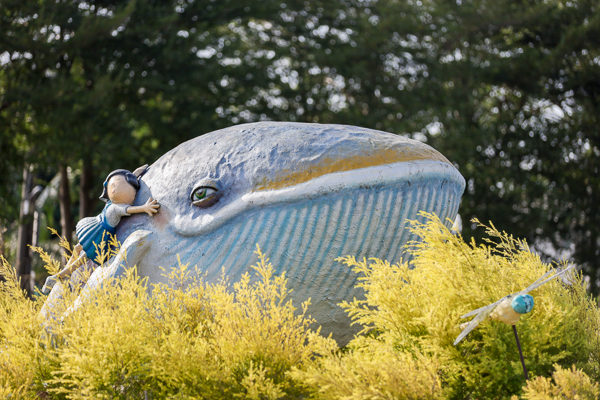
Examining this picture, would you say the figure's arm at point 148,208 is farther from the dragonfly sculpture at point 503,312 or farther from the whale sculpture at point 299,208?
the dragonfly sculpture at point 503,312

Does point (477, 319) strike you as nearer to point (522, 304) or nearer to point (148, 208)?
point (522, 304)

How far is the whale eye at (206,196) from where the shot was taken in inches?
139

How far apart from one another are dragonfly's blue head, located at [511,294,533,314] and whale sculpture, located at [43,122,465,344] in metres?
1.22

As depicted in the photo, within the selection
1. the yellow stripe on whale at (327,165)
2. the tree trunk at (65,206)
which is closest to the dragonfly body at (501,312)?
the yellow stripe on whale at (327,165)

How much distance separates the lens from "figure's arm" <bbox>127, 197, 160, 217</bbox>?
3.67m

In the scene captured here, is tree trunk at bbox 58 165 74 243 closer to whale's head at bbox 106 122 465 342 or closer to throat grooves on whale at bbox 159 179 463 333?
whale's head at bbox 106 122 465 342

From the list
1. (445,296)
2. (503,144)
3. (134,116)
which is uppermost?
(445,296)

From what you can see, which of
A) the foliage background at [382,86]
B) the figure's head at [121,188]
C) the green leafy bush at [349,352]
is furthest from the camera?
the foliage background at [382,86]

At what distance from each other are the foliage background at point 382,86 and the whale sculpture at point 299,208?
7.70 metres

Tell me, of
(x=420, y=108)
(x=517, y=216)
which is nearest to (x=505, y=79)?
(x=420, y=108)

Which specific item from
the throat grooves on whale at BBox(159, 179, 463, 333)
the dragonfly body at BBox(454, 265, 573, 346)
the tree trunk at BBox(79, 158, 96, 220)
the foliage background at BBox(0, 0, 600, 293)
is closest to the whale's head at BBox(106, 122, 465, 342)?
the throat grooves on whale at BBox(159, 179, 463, 333)

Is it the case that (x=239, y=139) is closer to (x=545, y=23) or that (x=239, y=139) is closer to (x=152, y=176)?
(x=152, y=176)

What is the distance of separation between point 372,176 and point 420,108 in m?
10.2

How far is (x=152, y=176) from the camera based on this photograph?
3.92 metres
